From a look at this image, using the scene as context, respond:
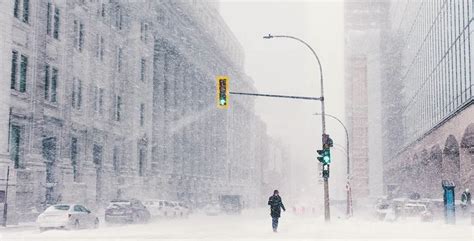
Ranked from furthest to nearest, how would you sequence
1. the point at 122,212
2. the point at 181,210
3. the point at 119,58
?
the point at 119,58, the point at 181,210, the point at 122,212

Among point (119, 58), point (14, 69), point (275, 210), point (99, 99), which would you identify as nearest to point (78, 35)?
point (99, 99)

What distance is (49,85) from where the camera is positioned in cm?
4238

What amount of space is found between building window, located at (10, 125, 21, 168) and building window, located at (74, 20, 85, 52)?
1110 cm

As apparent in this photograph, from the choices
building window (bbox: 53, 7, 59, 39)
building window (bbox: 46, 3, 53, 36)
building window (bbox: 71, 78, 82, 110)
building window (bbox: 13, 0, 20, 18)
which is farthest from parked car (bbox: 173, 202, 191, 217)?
building window (bbox: 13, 0, 20, 18)

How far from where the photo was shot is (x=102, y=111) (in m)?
53.1

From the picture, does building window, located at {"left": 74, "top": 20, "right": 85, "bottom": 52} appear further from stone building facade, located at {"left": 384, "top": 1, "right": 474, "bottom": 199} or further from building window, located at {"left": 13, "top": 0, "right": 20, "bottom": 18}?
stone building facade, located at {"left": 384, "top": 1, "right": 474, "bottom": 199}

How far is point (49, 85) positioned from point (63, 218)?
683 inches

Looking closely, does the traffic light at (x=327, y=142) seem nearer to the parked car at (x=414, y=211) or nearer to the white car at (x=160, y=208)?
the parked car at (x=414, y=211)

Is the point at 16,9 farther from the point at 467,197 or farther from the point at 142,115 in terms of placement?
the point at 467,197

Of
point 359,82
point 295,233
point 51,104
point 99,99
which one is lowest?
point 295,233

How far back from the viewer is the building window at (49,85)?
42.1 meters

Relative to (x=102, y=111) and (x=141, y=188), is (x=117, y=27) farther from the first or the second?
(x=141, y=188)

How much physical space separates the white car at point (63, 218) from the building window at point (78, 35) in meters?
21.9

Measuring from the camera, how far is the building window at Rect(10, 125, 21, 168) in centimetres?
3741
